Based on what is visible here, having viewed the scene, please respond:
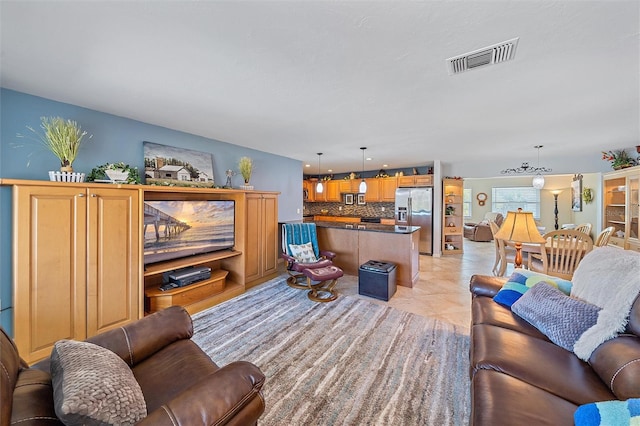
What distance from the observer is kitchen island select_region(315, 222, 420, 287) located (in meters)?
3.99

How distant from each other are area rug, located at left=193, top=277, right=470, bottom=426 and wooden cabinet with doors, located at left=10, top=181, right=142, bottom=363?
0.88m

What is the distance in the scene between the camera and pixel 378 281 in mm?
3480

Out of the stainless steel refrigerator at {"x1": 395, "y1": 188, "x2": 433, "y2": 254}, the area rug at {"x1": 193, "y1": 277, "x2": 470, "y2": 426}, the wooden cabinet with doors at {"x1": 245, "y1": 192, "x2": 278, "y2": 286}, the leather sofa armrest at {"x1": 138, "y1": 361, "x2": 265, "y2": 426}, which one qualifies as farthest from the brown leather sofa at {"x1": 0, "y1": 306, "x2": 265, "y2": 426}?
the stainless steel refrigerator at {"x1": 395, "y1": 188, "x2": 433, "y2": 254}

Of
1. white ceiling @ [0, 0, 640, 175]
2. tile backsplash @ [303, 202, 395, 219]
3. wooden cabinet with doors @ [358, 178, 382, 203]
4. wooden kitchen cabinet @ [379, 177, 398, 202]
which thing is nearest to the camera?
white ceiling @ [0, 0, 640, 175]

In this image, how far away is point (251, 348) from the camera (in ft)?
7.43

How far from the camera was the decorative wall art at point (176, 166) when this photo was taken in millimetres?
3150

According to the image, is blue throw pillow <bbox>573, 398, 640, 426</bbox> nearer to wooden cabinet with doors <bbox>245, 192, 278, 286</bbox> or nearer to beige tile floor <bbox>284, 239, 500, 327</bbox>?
beige tile floor <bbox>284, 239, 500, 327</bbox>

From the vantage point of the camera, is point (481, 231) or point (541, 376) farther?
point (481, 231)

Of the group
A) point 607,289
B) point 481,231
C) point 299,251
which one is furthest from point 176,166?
point 481,231

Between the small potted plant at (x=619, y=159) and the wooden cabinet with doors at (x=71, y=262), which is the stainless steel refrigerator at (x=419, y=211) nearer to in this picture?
the small potted plant at (x=619, y=159)

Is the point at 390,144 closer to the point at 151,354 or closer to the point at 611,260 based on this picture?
the point at 611,260

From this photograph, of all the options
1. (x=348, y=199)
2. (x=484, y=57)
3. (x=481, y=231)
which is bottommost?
(x=481, y=231)

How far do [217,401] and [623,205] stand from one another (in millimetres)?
6694

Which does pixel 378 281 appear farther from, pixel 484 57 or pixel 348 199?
pixel 348 199
